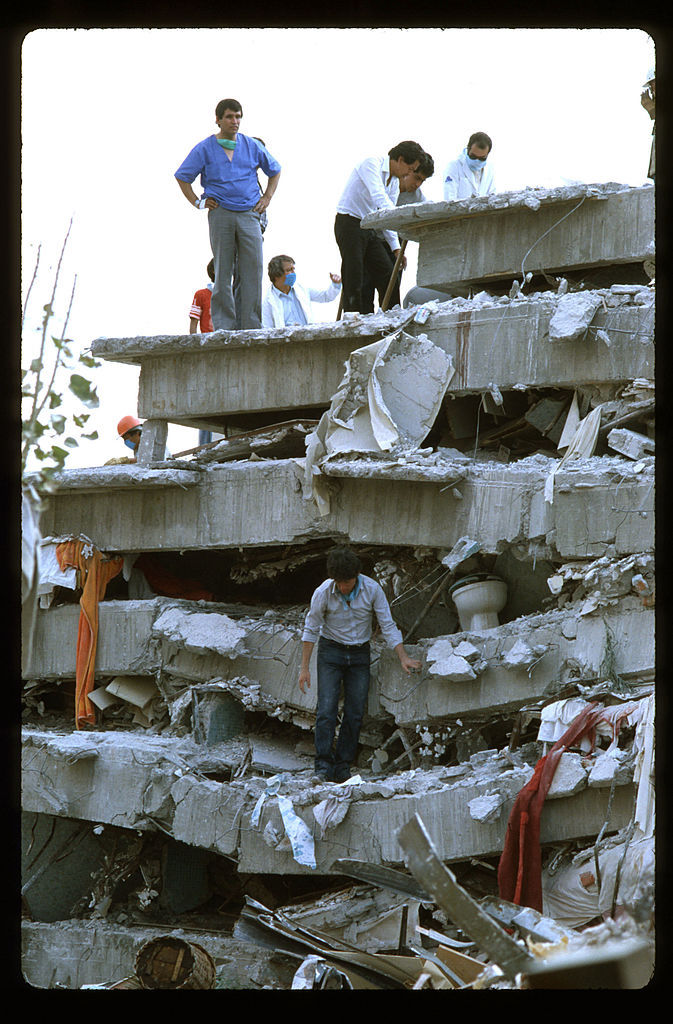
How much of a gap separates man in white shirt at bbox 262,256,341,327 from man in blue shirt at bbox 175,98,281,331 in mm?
566

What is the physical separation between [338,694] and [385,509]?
62.5 inches

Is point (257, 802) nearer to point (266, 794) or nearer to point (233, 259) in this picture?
point (266, 794)

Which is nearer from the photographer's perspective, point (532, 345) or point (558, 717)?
point (558, 717)

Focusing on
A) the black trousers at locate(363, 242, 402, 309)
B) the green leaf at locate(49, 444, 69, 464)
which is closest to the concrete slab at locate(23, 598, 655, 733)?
the black trousers at locate(363, 242, 402, 309)

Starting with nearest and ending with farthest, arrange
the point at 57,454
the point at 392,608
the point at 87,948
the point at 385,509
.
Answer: the point at 57,454 < the point at 385,509 < the point at 87,948 < the point at 392,608

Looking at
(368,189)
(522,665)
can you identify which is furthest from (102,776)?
(368,189)

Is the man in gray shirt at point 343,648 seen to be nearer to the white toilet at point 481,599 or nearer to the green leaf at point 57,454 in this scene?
the white toilet at point 481,599

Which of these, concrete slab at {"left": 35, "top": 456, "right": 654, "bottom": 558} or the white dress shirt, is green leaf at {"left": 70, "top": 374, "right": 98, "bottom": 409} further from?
the white dress shirt

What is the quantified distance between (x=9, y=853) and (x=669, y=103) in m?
3.48

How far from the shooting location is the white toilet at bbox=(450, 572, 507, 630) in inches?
361

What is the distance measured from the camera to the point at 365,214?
408 inches

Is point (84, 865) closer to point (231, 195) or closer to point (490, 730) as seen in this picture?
point (490, 730)

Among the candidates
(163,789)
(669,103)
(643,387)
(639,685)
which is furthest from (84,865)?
(669,103)

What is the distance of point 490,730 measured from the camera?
9258 mm
